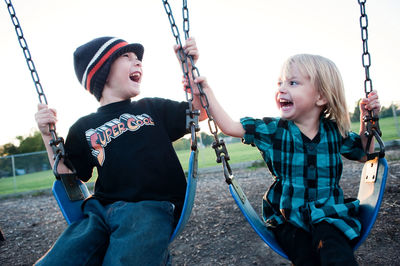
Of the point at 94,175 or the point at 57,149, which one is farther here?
the point at 94,175

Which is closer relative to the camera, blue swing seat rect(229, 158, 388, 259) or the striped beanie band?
blue swing seat rect(229, 158, 388, 259)

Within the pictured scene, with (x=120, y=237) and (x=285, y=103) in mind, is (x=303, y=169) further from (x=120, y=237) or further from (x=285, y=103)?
(x=120, y=237)

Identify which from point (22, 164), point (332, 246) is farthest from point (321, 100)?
point (22, 164)

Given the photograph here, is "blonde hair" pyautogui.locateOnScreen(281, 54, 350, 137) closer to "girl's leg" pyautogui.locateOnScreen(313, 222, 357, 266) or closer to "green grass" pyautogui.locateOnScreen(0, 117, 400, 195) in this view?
"girl's leg" pyautogui.locateOnScreen(313, 222, 357, 266)

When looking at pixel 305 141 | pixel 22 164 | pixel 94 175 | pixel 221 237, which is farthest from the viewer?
pixel 22 164

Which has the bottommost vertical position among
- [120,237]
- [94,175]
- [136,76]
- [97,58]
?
[94,175]

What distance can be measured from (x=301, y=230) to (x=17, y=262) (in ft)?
7.75

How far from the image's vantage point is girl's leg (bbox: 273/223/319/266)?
1146 millimetres

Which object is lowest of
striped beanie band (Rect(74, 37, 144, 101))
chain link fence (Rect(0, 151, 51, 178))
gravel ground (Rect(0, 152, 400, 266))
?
chain link fence (Rect(0, 151, 51, 178))

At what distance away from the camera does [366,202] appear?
4.30 feet

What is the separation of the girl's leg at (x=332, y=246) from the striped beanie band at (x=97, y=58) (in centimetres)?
127

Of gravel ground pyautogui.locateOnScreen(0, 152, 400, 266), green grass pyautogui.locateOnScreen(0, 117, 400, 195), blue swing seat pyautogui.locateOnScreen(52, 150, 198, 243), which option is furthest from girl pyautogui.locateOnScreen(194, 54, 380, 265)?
green grass pyautogui.locateOnScreen(0, 117, 400, 195)

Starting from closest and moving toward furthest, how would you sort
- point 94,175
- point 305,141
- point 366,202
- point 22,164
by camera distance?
point 366,202 < point 305,141 < point 94,175 < point 22,164

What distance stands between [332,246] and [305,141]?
0.50m
